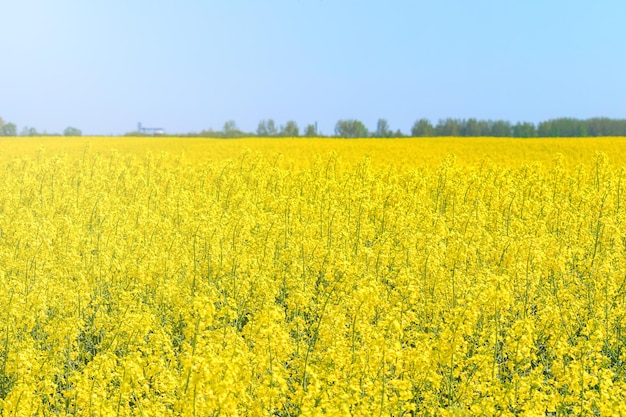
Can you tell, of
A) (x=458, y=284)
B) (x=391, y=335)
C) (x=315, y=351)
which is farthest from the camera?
(x=458, y=284)

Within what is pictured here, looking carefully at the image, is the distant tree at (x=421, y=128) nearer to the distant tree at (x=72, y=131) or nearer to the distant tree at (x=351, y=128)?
the distant tree at (x=351, y=128)

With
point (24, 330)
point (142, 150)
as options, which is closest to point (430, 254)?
point (24, 330)

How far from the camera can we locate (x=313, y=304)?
830 cm

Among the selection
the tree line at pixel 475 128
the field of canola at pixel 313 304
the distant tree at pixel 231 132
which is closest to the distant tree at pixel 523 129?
the tree line at pixel 475 128

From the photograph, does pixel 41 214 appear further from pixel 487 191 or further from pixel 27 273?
pixel 487 191

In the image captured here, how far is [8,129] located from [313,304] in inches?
3678

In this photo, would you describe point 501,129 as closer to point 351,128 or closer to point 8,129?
point 351,128

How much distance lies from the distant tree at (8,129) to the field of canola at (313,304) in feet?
251

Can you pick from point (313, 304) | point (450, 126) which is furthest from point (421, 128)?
point (313, 304)

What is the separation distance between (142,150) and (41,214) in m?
25.3

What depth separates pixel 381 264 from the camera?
10469 mm

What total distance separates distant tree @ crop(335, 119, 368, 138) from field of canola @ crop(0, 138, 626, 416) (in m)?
71.6

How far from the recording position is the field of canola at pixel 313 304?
19.6ft

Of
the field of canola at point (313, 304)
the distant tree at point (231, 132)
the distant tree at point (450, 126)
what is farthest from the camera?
the distant tree at point (450, 126)
